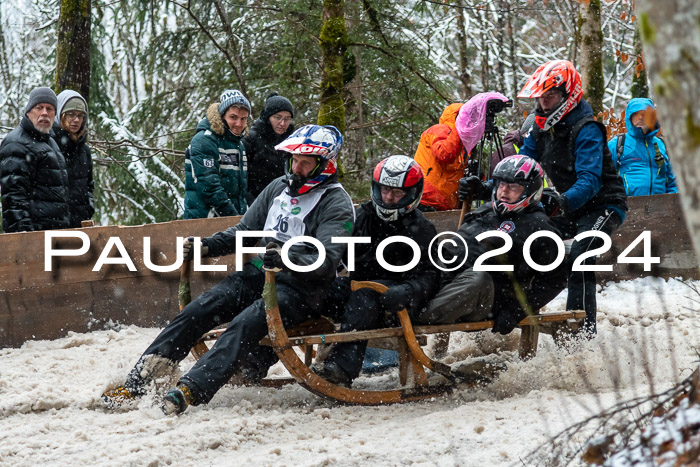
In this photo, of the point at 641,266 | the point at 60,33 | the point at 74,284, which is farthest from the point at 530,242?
the point at 60,33

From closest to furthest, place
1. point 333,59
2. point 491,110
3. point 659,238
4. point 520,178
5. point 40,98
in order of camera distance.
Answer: point 520,178 < point 40,98 < point 491,110 < point 659,238 < point 333,59

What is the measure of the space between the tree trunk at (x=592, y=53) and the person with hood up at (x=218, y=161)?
5.12m

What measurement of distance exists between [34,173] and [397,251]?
3.51m

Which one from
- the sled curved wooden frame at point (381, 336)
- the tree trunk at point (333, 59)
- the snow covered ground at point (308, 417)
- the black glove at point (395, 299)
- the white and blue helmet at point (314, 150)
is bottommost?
the snow covered ground at point (308, 417)

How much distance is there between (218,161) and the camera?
7.74 meters

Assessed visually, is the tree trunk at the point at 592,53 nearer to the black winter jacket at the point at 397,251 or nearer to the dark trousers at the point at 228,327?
the black winter jacket at the point at 397,251

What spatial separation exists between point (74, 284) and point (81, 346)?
63 centimetres

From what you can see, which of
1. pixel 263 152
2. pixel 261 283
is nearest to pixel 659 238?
pixel 263 152

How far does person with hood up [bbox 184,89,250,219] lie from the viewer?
7688 millimetres

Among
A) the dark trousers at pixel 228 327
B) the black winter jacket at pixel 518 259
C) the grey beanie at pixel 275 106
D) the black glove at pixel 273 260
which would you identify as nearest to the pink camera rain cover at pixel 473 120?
the black winter jacket at pixel 518 259

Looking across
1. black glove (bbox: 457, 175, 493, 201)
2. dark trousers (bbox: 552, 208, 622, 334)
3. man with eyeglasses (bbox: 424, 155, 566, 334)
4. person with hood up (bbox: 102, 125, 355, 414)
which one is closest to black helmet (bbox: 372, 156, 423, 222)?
person with hood up (bbox: 102, 125, 355, 414)

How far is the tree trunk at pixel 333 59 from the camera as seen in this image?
9.62 m

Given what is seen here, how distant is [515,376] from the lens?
18.2 feet

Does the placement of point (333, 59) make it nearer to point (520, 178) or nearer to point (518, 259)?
point (520, 178)
